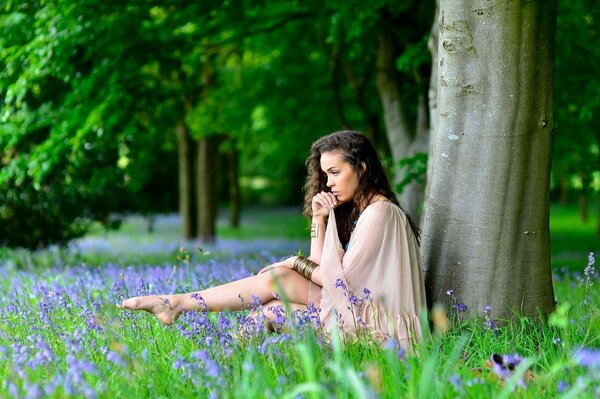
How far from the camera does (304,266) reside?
4734 millimetres

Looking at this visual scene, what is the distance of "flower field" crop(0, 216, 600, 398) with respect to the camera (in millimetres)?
3008

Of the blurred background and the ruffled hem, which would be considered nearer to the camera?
the ruffled hem

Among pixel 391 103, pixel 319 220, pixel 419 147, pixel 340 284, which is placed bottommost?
pixel 340 284

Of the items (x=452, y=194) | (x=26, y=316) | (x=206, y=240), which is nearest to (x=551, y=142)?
(x=452, y=194)

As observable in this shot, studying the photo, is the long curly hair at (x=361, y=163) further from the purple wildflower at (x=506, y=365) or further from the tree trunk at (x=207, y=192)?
the tree trunk at (x=207, y=192)

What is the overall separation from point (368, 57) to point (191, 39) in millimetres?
3537

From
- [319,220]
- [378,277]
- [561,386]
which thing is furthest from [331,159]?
[561,386]

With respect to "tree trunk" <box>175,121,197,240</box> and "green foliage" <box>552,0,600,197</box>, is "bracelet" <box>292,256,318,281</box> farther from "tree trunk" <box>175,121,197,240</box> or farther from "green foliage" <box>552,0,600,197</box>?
"tree trunk" <box>175,121,197,240</box>

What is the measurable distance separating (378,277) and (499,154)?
101 centimetres

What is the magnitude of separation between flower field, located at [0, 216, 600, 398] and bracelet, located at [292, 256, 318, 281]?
1.39ft

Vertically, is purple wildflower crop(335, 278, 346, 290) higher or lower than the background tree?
lower

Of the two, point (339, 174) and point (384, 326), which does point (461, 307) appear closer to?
point (384, 326)

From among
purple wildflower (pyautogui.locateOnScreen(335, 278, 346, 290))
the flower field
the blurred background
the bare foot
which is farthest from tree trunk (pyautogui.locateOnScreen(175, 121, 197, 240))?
purple wildflower (pyautogui.locateOnScreen(335, 278, 346, 290))

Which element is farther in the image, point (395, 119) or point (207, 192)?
point (207, 192)
